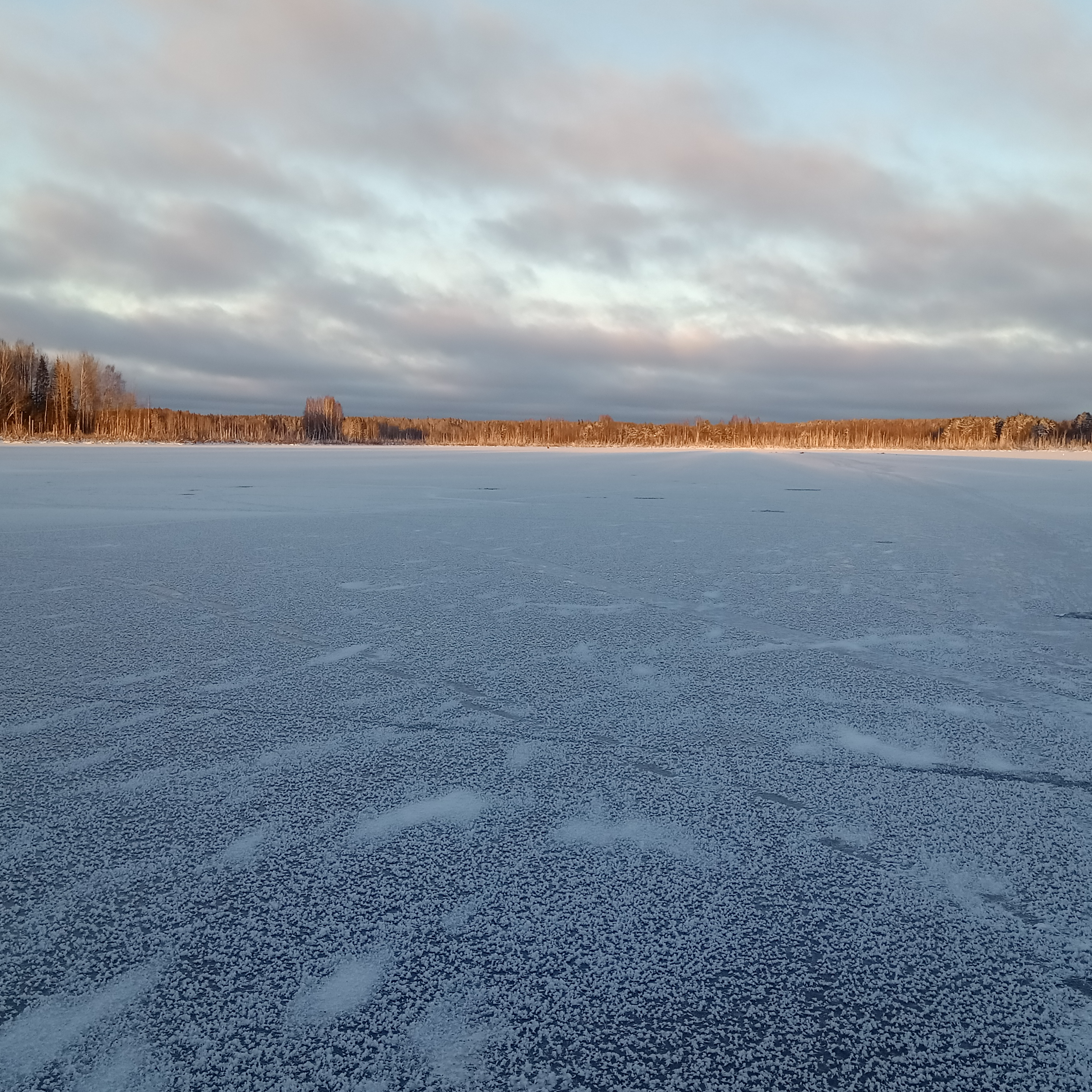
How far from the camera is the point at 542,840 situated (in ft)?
3.97

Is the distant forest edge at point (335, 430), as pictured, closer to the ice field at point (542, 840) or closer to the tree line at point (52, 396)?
the tree line at point (52, 396)

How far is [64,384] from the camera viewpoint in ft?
136

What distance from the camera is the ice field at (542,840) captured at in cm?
80

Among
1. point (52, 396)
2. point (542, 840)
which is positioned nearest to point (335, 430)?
point (52, 396)

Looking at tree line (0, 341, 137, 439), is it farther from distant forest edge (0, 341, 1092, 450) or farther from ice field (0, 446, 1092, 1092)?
ice field (0, 446, 1092, 1092)

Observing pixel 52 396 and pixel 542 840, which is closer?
pixel 542 840

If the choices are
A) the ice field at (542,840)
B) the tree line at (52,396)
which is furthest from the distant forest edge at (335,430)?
the ice field at (542,840)

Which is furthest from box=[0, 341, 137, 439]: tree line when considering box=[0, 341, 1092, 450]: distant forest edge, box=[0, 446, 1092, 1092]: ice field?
box=[0, 446, 1092, 1092]: ice field

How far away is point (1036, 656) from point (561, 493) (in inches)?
258

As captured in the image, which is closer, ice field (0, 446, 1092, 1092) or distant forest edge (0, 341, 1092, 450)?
ice field (0, 446, 1092, 1092)

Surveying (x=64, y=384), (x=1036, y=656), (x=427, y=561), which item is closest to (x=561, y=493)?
(x=427, y=561)

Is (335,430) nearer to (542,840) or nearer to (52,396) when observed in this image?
(52,396)

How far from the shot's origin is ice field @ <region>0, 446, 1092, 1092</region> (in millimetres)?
802

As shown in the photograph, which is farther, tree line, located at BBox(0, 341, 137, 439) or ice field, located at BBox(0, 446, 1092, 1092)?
tree line, located at BBox(0, 341, 137, 439)
